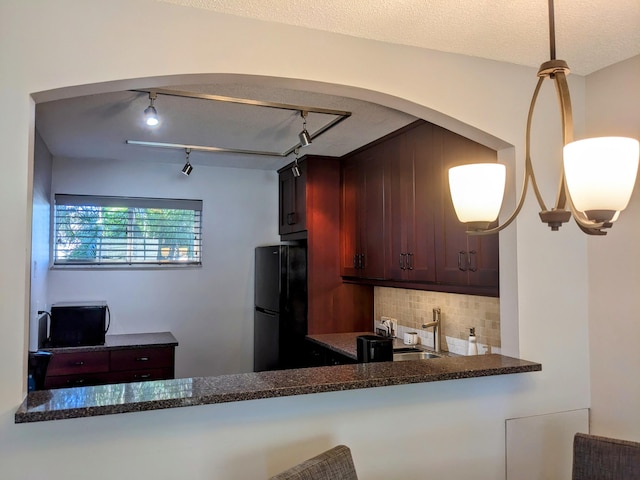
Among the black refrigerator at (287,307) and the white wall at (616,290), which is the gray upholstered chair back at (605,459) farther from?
the black refrigerator at (287,307)

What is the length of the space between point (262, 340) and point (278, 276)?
0.72 meters

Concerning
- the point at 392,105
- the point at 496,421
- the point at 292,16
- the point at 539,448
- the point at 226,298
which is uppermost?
the point at 292,16

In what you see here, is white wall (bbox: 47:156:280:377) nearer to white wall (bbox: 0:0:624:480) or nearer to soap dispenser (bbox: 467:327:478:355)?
soap dispenser (bbox: 467:327:478:355)

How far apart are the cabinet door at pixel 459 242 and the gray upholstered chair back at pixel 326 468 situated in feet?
4.24

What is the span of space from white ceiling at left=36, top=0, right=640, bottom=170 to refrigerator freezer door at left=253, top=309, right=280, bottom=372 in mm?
1481

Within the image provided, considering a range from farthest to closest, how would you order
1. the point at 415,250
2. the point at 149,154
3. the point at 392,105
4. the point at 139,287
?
the point at 139,287 → the point at 149,154 → the point at 415,250 → the point at 392,105

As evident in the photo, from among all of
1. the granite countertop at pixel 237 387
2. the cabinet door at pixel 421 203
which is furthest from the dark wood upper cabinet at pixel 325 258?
the granite countertop at pixel 237 387

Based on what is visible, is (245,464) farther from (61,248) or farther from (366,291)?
(61,248)

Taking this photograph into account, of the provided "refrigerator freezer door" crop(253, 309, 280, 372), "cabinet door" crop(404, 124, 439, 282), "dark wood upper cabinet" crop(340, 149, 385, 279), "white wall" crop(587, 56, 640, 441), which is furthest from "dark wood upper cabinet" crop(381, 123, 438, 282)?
"refrigerator freezer door" crop(253, 309, 280, 372)

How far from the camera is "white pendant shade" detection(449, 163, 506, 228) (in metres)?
1.31

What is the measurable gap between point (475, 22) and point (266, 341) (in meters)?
3.18

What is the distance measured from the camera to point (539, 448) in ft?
7.59

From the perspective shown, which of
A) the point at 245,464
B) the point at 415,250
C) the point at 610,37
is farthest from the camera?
the point at 415,250

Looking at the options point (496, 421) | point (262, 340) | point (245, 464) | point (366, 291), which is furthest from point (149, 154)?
point (496, 421)
